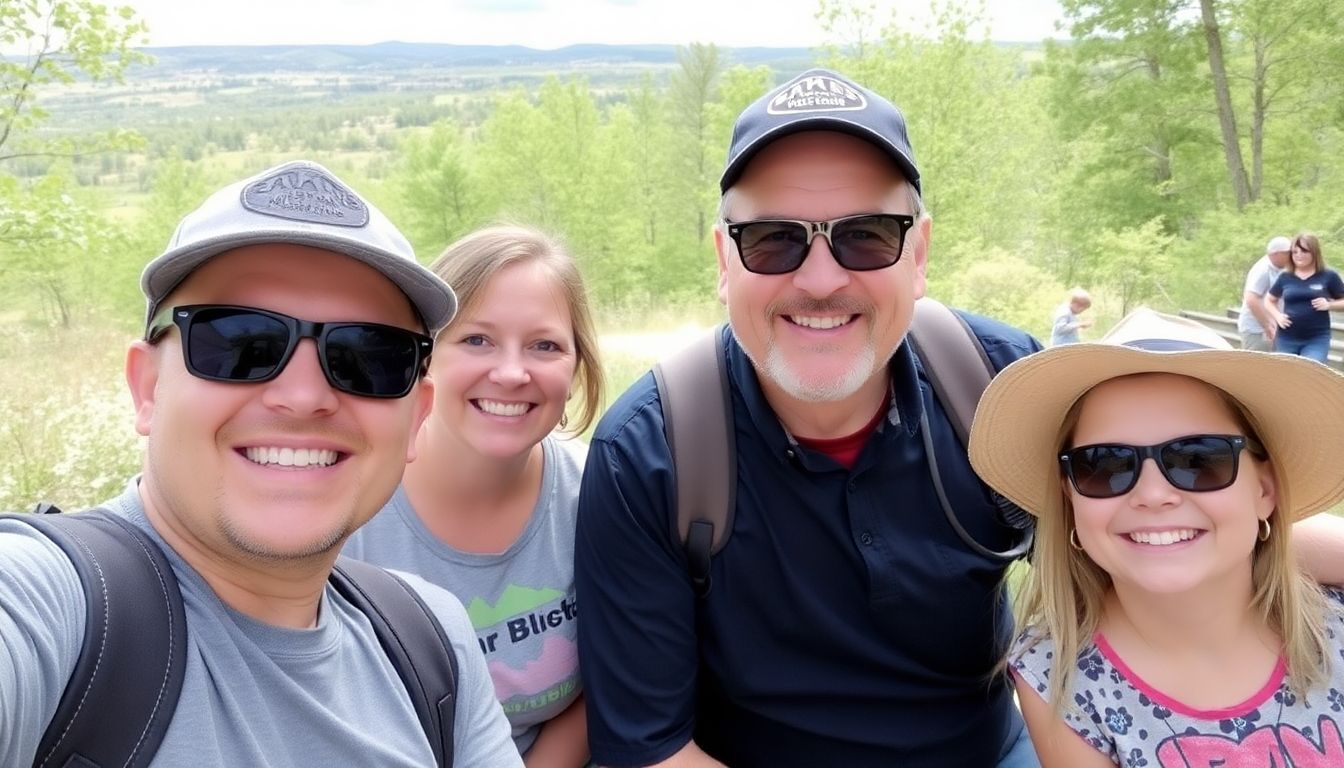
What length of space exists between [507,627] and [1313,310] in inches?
385

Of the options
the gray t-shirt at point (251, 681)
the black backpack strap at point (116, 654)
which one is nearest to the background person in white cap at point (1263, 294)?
the gray t-shirt at point (251, 681)

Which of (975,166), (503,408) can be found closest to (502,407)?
(503,408)

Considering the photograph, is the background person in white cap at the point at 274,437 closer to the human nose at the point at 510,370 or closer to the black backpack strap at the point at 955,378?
the human nose at the point at 510,370

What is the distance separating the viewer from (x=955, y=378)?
2.39m

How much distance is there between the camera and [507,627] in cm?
243

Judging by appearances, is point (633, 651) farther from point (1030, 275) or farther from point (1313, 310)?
point (1030, 275)

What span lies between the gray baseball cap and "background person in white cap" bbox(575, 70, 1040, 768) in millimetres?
885

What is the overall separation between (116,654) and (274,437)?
40cm

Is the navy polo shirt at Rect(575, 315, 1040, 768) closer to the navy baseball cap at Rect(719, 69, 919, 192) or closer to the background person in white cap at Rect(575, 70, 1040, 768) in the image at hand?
the background person in white cap at Rect(575, 70, 1040, 768)

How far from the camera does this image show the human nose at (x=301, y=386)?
1465 millimetres

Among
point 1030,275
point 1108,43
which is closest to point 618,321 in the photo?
point 1030,275

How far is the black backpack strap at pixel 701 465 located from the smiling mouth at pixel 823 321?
0.26m

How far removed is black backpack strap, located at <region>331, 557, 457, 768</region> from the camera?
5.44ft

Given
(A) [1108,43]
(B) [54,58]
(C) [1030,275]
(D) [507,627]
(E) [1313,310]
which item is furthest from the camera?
(A) [1108,43]
